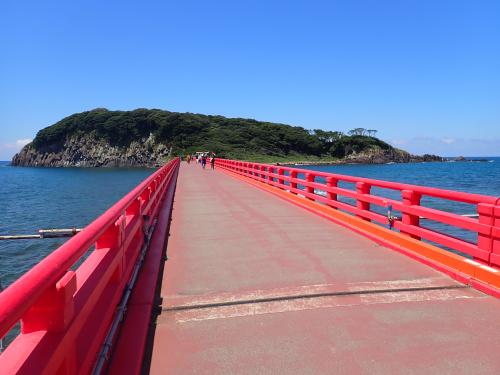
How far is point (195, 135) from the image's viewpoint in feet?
586

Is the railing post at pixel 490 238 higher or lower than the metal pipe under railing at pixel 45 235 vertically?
higher

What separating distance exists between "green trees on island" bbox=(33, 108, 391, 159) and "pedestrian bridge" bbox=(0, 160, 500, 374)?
15411 cm

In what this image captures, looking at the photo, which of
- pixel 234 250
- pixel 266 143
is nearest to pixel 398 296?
pixel 234 250

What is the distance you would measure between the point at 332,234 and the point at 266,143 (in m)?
172

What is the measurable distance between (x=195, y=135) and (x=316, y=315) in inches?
6972

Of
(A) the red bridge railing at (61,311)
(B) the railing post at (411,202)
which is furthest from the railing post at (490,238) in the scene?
(A) the red bridge railing at (61,311)

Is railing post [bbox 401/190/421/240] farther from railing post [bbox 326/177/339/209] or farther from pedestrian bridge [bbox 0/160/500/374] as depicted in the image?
railing post [bbox 326/177/339/209]

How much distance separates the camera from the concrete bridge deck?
3496 millimetres

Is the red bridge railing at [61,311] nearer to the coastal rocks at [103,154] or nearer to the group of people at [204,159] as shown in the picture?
the group of people at [204,159]

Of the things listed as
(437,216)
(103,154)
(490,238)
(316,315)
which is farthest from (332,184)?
(103,154)

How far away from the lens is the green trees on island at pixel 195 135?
568 feet

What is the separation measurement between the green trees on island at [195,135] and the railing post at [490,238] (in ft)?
510

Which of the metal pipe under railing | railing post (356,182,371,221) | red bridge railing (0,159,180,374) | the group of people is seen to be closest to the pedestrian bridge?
red bridge railing (0,159,180,374)

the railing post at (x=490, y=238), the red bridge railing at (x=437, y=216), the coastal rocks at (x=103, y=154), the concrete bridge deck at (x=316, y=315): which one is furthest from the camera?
the coastal rocks at (x=103, y=154)
